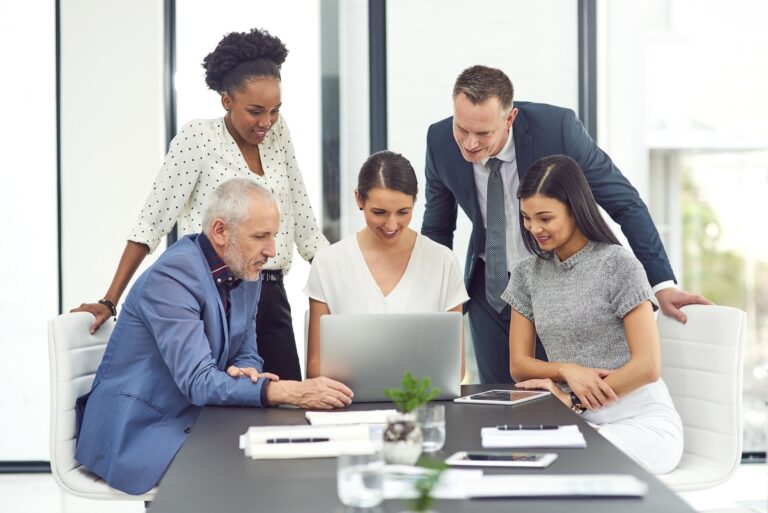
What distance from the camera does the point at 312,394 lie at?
7.47ft

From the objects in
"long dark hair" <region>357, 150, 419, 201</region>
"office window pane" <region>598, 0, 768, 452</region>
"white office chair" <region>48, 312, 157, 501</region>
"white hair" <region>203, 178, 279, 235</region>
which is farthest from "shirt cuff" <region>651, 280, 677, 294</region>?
"white office chair" <region>48, 312, 157, 501</region>

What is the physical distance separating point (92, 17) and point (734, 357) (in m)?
3.25

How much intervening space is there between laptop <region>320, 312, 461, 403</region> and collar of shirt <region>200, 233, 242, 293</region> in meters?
0.37

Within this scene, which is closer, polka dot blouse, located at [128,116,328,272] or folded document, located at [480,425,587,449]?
folded document, located at [480,425,587,449]

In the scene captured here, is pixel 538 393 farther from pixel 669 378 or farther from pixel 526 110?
pixel 526 110

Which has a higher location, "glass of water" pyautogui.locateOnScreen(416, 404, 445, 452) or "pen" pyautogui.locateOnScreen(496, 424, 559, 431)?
"glass of water" pyautogui.locateOnScreen(416, 404, 445, 452)

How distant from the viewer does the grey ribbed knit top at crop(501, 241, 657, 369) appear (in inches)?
101

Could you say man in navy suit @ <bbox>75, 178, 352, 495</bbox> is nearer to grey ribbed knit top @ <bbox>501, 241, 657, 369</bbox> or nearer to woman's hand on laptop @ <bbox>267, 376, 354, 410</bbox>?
woman's hand on laptop @ <bbox>267, 376, 354, 410</bbox>

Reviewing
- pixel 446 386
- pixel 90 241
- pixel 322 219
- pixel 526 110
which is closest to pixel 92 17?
pixel 90 241

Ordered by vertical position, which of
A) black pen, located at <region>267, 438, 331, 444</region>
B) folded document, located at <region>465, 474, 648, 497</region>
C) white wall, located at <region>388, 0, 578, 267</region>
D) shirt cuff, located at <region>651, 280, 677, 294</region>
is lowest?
folded document, located at <region>465, 474, 648, 497</region>

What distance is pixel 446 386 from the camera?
2.36 meters

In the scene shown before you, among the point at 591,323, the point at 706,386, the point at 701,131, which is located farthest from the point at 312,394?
the point at 701,131

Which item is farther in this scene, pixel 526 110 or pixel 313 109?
pixel 313 109

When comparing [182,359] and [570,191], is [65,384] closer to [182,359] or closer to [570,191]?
[182,359]
